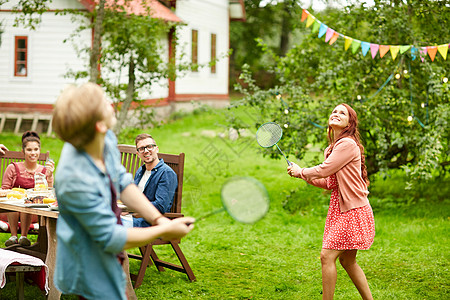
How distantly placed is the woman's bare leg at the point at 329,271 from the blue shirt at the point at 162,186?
5.51 feet

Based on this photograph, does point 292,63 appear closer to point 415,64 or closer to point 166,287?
point 415,64

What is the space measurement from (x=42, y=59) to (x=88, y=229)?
1546 centimetres

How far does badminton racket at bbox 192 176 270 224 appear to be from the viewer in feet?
10.3

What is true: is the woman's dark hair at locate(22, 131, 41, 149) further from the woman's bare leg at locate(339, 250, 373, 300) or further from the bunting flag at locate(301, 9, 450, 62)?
the bunting flag at locate(301, 9, 450, 62)

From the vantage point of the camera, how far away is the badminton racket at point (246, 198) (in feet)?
10.3

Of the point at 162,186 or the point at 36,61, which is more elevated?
the point at 36,61

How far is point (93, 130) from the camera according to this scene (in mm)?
2312

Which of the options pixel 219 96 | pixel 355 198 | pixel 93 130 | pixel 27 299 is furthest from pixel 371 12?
pixel 219 96

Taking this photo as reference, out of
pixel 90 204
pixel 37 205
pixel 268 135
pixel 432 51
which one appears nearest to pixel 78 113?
pixel 90 204

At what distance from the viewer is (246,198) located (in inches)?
126

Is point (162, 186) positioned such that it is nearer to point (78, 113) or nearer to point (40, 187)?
point (40, 187)

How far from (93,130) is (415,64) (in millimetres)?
7661

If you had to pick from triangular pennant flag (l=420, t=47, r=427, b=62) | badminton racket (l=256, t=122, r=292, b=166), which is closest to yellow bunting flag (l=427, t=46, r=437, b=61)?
triangular pennant flag (l=420, t=47, r=427, b=62)

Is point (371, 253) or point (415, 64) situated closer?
point (371, 253)
